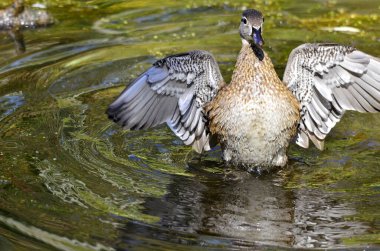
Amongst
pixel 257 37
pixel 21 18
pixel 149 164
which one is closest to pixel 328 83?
pixel 257 37

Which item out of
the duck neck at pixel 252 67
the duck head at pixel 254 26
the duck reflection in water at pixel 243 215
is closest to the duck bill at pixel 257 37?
the duck head at pixel 254 26

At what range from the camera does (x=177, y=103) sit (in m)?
8.66

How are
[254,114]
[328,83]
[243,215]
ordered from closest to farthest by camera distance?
1. [243,215]
2. [254,114]
3. [328,83]

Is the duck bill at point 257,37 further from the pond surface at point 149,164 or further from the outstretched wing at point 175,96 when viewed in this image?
the pond surface at point 149,164

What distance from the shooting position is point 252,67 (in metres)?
8.28

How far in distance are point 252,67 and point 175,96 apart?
0.90m

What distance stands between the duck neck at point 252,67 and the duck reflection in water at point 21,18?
207 inches

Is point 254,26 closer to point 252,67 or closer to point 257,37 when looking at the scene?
point 257,37

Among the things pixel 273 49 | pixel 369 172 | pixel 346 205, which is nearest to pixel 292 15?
pixel 273 49

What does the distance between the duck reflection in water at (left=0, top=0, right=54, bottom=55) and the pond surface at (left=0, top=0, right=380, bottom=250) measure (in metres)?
0.21

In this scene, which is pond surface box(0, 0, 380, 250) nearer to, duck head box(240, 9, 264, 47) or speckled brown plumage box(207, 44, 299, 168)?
speckled brown plumage box(207, 44, 299, 168)

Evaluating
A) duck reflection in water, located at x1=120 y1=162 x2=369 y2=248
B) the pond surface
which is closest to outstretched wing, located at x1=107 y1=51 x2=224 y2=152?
the pond surface

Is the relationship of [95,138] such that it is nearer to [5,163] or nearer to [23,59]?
[5,163]

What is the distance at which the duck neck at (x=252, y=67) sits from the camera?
821cm
